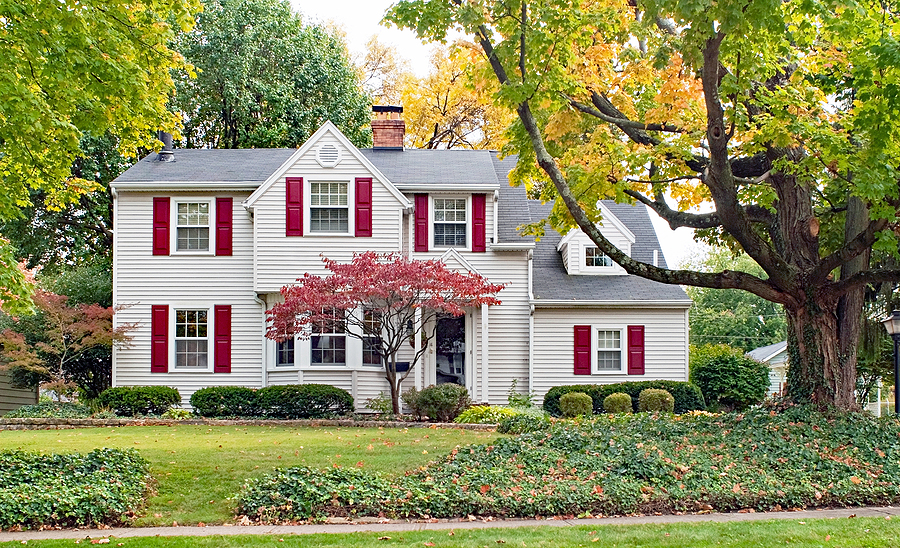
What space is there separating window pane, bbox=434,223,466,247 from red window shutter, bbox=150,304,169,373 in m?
7.00

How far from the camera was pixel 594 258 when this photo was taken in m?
24.6

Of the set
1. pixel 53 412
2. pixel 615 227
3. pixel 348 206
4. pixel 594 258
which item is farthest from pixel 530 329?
pixel 53 412

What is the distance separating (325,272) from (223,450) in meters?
9.16

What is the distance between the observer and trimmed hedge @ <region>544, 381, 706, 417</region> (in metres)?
22.3

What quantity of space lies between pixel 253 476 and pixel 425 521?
8.64 ft

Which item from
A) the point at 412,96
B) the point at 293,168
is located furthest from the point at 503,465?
the point at 412,96

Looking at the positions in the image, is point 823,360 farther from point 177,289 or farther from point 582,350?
point 177,289

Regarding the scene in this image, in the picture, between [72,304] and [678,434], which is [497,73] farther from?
[72,304]

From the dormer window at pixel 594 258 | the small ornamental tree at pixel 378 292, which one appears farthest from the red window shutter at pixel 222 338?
the dormer window at pixel 594 258

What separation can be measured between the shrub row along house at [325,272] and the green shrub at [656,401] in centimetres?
165

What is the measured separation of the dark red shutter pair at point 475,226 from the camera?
2280 cm

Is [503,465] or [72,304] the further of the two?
[72,304]

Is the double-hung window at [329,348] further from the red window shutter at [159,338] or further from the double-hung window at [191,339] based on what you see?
the red window shutter at [159,338]

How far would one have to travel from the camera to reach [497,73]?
13492 millimetres
